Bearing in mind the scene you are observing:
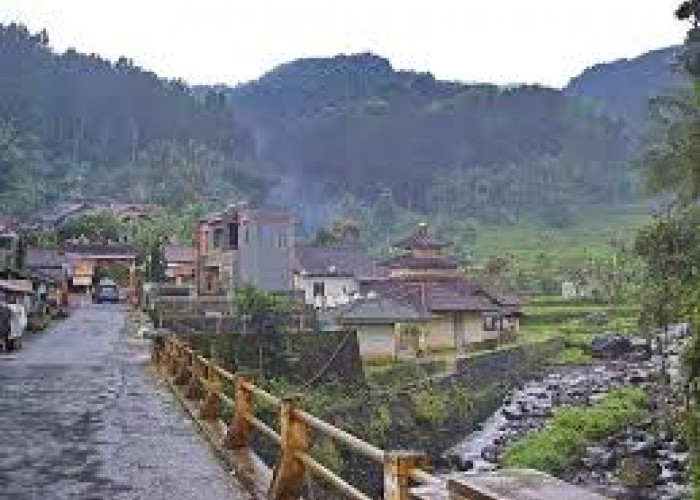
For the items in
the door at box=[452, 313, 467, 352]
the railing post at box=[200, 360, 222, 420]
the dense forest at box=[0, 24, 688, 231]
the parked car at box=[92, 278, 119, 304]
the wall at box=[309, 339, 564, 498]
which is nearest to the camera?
the railing post at box=[200, 360, 222, 420]

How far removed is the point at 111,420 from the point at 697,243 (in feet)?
77.6

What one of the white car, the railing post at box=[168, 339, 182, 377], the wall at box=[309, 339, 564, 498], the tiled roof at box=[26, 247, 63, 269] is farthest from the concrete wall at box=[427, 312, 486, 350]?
the railing post at box=[168, 339, 182, 377]

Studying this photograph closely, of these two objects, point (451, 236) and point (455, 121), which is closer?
point (451, 236)

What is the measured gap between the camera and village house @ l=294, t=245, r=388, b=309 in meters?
70.0

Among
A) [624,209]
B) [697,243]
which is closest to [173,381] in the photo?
[697,243]

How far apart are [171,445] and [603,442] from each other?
2467 centimetres

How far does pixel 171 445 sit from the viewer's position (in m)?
13.6

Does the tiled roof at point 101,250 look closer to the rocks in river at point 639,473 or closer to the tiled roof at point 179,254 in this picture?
the tiled roof at point 179,254

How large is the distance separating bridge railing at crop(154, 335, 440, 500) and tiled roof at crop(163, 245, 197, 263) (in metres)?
59.6

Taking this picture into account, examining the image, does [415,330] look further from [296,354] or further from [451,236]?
[451,236]

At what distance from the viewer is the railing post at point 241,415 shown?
40.4 feet

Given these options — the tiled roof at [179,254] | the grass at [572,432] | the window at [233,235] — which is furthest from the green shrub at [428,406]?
the tiled roof at [179,254]

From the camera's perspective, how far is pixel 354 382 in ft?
124

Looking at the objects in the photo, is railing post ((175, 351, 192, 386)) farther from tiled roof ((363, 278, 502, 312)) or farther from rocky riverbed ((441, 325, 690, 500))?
tiled roof ((363, 278, 502, 312))
